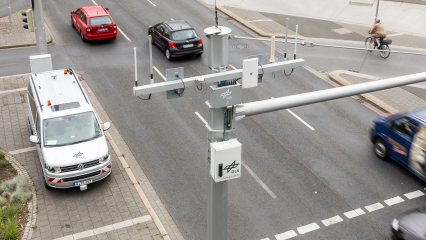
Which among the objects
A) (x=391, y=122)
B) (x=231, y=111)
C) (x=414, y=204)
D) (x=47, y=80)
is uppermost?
(x=231, y=111)

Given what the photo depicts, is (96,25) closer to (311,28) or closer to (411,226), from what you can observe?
(311,28)

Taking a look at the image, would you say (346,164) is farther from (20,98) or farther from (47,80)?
(20,98)

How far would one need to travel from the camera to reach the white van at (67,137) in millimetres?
13086

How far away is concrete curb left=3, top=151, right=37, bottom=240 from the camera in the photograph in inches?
476

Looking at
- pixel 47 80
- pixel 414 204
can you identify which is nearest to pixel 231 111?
pixel 414 204

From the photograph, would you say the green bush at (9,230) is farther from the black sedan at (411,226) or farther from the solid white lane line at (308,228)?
the black sedan at (411,226)

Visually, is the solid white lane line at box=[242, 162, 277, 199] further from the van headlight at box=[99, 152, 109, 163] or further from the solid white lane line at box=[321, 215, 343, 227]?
the van headlight at box=[99, 152, 109, 163]

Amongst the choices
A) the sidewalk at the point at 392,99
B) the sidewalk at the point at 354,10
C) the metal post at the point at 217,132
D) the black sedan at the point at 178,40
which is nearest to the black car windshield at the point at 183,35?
the black sedan at the point at 178,40

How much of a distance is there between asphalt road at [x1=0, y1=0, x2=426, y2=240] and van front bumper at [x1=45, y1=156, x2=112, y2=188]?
1.65 metres

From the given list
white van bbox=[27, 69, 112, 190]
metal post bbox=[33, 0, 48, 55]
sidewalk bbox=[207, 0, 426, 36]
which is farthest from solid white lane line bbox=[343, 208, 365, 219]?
sidewalk bbox=[207, 0, 426, 36]

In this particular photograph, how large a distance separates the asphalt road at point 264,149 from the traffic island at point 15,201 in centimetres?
349

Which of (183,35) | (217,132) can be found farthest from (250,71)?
(183,35)

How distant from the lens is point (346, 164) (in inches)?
603

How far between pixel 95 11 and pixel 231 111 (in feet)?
62.9
